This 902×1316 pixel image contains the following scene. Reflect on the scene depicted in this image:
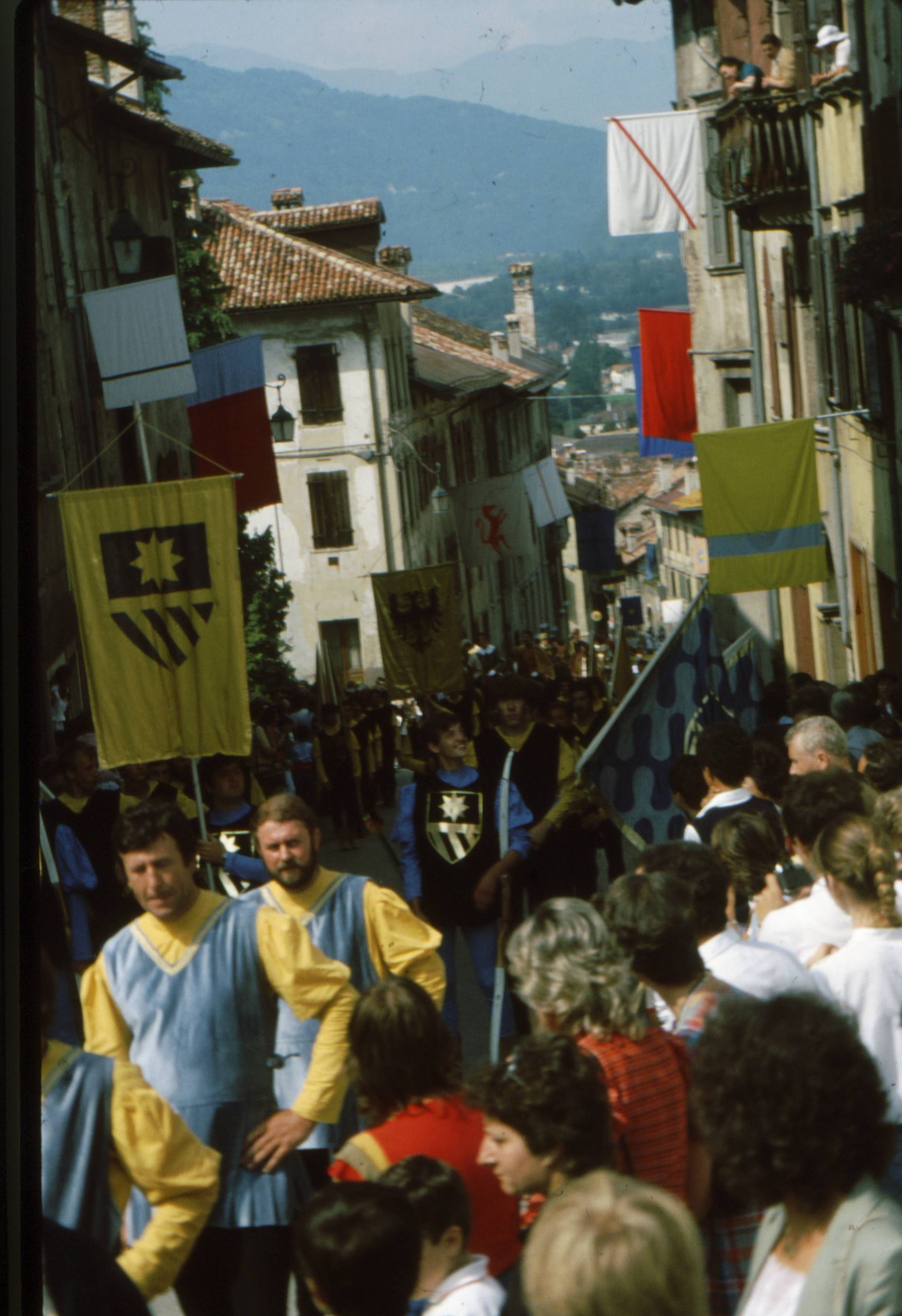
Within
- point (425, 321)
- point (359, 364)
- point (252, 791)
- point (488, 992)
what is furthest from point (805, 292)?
point (425, 321)

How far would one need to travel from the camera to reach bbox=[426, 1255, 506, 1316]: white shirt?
9.98ft

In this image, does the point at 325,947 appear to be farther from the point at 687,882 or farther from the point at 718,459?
the point at 718,459

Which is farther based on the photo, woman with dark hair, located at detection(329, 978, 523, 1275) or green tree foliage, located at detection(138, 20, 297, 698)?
green tree foliage, located at detection(138, 20, 297, 698)

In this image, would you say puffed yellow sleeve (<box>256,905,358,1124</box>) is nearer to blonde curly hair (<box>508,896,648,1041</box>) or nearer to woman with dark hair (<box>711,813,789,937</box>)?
blonde curly hair (<box>508,896,648,1041</box>)

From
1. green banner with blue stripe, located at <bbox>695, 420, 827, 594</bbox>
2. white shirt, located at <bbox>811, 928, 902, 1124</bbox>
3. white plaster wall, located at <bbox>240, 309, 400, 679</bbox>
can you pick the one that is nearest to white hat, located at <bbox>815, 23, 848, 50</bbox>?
green banner with blue stripe, located at <bbox>695, 420, 827, 594</bbox>

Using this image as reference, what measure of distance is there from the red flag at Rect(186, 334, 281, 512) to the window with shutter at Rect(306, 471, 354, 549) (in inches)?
896

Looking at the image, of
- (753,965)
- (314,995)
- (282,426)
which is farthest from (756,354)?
(314,995)

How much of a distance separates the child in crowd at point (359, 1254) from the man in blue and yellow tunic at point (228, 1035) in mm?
1237

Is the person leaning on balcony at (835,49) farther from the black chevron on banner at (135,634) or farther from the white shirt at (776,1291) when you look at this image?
the white shirt at (776,1291)

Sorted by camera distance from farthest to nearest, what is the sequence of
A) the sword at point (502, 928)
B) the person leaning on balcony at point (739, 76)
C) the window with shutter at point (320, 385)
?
1. the window with shutter at point (320, 385)
2. the person leaning on balcony at point (739, 76)
3. the sword at point (502, 928)

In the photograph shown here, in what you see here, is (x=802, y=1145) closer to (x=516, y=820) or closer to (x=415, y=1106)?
(x=415, y=1106)

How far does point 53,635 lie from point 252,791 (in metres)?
7.47

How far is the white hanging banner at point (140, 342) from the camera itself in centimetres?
1548

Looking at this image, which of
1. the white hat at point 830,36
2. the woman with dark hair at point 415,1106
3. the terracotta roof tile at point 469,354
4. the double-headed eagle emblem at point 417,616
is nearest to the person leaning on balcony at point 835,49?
the white hat at point 830,36
